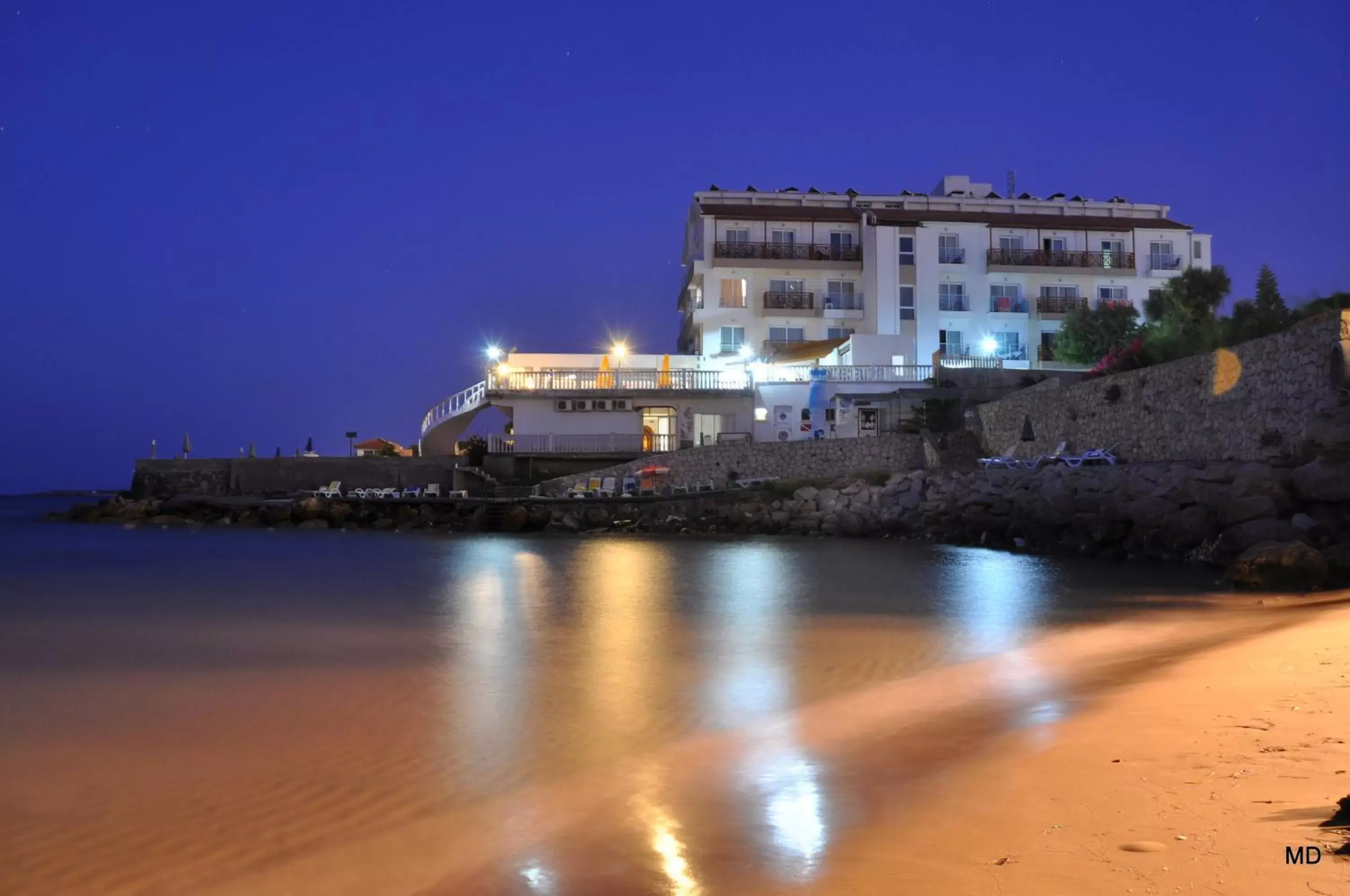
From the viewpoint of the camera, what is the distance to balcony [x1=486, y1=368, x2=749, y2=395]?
45.2 m

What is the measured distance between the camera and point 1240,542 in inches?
738

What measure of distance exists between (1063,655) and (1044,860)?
23.4 ft

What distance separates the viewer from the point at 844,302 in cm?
5050

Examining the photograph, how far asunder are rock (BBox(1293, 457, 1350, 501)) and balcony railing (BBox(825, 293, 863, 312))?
3302cm

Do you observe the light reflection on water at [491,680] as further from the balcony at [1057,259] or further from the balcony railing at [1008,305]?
the balcony at [1057,259]

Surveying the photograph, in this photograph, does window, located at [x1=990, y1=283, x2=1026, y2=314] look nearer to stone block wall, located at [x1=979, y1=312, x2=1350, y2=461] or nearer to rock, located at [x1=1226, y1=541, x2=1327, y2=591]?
stone block wall, located at [x1=979, y1=312, x2=1350, y2=461]

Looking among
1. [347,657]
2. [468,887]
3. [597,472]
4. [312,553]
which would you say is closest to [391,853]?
[468,887]

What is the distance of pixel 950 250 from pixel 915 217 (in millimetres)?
2306

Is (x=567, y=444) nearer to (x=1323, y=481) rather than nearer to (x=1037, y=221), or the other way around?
(x=1037, y=221)

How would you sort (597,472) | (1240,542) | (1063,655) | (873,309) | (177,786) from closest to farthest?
(177,786) → (1063,655) → (1240,542) → (597,472) → (873,309)

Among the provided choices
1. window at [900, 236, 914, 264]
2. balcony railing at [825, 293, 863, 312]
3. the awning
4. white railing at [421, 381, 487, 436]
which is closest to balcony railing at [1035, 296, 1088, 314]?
window at [900, 236, 914, 264]

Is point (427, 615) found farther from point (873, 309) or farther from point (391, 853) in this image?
point (873, 309)

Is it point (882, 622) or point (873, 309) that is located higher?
point (873, 309)

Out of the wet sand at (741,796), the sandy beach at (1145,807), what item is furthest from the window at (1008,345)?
the sandy beach at (1145,807)
